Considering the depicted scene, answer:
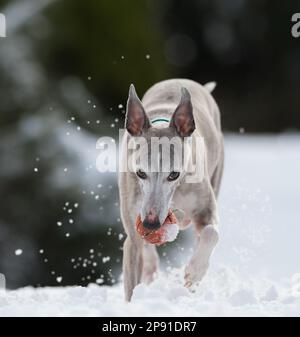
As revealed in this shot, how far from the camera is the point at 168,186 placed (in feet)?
18.6

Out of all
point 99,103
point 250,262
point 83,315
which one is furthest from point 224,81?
point 83,315

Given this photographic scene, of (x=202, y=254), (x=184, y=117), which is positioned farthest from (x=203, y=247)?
(x=184, y=117)

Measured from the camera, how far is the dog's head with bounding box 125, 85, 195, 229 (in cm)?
561

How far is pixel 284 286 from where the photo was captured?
7082 mm

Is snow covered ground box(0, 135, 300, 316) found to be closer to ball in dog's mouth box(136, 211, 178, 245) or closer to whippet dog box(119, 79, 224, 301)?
whippet dog box(119, 79, 224, 301)

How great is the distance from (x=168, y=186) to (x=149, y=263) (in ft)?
5.39

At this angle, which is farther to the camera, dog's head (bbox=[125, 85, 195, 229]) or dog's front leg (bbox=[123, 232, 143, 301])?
dog's front leg (bbox=[123, 232, 143, 301])

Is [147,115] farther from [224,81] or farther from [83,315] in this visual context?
[224,81]

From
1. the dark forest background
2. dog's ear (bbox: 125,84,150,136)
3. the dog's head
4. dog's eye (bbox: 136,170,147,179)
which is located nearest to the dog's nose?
the dog's head

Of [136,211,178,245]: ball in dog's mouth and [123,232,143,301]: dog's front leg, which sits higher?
[136,211,178,245]: ball in dog's mouth

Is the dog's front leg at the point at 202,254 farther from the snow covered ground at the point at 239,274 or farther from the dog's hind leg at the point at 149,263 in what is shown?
the dog's hind leg at the point at 149,263

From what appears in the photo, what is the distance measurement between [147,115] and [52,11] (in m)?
7.91

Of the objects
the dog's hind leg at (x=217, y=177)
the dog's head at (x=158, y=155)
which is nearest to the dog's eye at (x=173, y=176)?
the dog's head at (x=158, y=155)

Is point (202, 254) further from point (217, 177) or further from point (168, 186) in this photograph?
point (217, 177)
